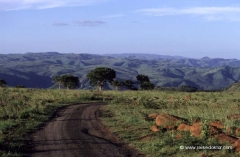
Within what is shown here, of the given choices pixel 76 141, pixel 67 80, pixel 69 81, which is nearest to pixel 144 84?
pixel 69 81

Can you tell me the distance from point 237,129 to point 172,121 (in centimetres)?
339

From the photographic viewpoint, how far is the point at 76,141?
53.1 ft

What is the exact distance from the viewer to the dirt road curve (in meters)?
14.0

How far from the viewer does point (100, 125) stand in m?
21.0

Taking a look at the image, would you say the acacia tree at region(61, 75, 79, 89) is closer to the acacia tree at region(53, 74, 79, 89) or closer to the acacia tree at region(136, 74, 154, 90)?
the acacia tree at region(53, 74, 79, 89)

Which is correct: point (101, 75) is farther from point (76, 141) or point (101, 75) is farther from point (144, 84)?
point (76, 141)

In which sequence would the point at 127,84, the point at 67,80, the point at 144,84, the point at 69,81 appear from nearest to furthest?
the point at 67,80
the point at 69,81
the point at 144,84
the point at 127,84

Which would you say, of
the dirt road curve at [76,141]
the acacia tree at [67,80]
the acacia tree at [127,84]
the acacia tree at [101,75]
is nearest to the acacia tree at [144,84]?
the acacia tree at [127,84]

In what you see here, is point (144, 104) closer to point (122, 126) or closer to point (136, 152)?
point (122, 126)

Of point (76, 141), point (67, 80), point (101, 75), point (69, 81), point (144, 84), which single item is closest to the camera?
point (76, 141)

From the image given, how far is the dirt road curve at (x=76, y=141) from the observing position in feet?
45.9

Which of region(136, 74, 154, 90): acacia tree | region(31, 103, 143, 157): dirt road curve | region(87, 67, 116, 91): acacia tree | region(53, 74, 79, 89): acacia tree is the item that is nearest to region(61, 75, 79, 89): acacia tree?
region(53, 74, 79, 89): acacia tree

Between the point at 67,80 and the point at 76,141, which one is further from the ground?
the point at 76,141

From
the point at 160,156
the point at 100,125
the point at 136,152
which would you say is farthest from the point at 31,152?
the point at 100,125
